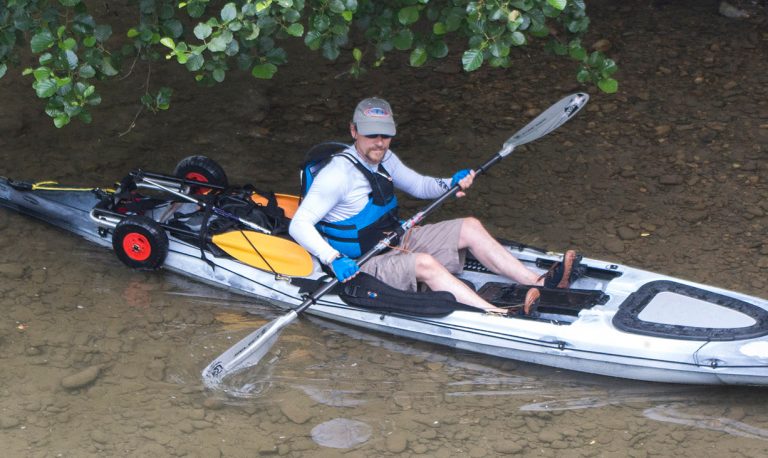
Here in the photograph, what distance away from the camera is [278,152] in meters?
8.81

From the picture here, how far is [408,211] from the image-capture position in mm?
7992

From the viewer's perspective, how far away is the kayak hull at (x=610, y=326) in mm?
5605

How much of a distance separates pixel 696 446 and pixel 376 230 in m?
2.30

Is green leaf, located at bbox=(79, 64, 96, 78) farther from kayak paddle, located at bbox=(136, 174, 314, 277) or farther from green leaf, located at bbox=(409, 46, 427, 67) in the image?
green leaf, located at bbox=(409, 46, 427, 67)

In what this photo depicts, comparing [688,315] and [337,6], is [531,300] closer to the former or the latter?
[688,315]

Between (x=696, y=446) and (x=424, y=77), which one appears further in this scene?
(x=424, y=77)

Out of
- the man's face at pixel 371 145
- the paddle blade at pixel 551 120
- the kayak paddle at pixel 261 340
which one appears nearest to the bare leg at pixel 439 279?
the kayak paddle at pixel 261 340

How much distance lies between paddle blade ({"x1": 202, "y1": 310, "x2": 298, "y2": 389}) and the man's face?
1.06 m

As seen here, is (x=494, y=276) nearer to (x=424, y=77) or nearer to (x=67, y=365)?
(x=67, y=365)

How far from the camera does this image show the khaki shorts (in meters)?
6.33

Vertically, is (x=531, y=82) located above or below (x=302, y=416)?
above

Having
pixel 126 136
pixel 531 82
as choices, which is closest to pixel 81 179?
pixel 126 136

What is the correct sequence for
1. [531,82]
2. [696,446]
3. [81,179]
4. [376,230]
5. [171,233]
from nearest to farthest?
[696,446], [376,230], [171,233], [81,179], [531,82]

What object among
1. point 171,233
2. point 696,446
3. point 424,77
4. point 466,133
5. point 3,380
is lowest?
point 3,380
